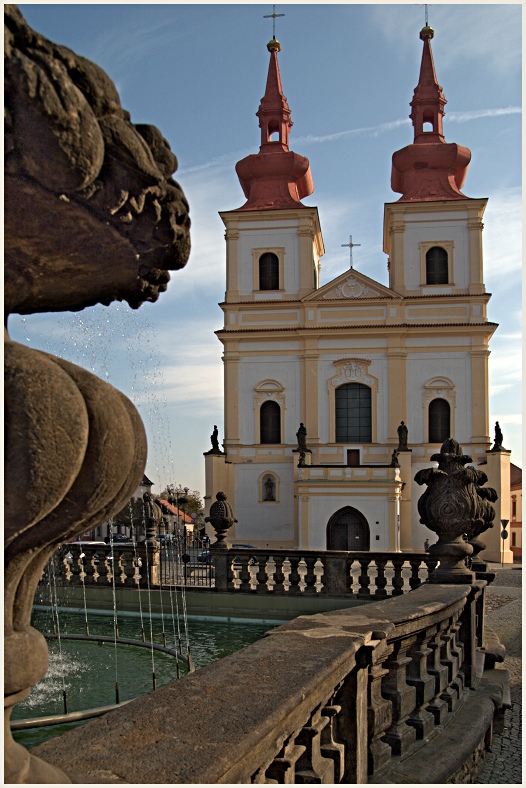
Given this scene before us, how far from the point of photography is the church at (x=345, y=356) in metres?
36.0

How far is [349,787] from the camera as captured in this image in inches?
97.2

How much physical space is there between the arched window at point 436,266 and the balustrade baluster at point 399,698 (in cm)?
3441

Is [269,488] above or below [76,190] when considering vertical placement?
below

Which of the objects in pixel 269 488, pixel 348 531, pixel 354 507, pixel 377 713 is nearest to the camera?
pixel 377 713

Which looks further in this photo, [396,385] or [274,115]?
[274,115]

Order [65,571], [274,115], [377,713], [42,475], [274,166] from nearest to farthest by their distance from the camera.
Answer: [42,475] < [377,713] < [65,571] < [274,166] < [274,115]

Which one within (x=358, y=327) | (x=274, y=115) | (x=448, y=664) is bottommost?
(x=448, y=664)

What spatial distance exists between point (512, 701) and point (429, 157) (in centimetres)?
3580

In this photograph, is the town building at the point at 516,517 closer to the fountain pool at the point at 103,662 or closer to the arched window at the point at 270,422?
the arched window at the point at 270,422

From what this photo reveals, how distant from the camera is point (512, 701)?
780cm

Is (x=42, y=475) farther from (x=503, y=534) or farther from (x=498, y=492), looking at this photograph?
(x=503, y=534)

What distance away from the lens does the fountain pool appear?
23.5 feet

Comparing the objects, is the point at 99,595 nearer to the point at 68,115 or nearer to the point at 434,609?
the point at 434,609

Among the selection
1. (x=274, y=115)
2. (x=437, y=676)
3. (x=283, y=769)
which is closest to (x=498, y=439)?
(x=274, y=115)
